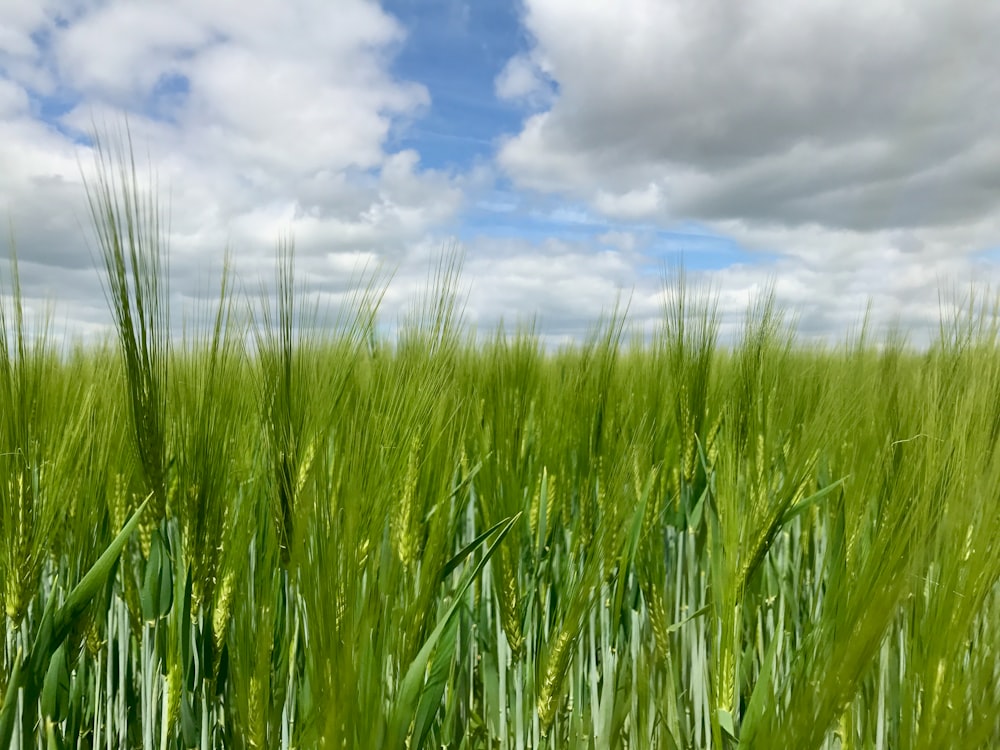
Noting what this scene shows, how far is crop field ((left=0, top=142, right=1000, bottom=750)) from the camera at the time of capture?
815 millimetres

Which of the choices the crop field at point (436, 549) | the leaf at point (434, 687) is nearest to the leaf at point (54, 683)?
the crop field at point (436, 549)

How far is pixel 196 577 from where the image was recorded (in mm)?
1083

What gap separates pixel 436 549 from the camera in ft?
3.34

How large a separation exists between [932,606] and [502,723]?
78 centimetres

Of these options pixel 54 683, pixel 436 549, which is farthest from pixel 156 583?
pixel 436 549

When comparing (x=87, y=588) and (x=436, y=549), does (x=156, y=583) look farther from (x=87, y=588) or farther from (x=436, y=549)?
(x=436, y=549)

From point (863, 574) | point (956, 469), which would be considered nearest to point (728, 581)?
point (863, 574)

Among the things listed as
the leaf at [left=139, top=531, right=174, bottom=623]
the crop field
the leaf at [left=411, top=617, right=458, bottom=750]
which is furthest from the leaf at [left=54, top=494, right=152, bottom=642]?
the leaf at [left=411, top=617, right=458, bottom=750]

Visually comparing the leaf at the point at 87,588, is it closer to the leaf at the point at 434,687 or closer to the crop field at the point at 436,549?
the crop field at the point at 436,549

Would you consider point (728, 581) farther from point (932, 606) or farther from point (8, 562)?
point (8, 562)

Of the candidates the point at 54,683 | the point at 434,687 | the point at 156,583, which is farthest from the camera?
the point at 156,583

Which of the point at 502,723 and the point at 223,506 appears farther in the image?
the point at 502,723

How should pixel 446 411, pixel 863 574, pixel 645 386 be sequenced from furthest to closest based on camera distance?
pixel 645 386, pixel 446 411, pixel 863 574

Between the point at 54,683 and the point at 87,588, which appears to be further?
the point at 54,683
